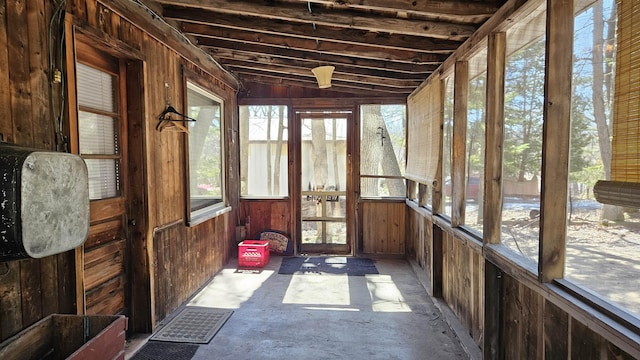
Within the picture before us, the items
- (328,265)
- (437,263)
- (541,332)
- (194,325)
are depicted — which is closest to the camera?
(541,332)

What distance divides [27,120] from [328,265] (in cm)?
370

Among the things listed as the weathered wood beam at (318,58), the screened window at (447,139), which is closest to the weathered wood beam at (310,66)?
the weathered wood beam at (318,58)

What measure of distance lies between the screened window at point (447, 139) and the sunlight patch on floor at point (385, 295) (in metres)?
1.00

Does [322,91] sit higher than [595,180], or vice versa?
[322,91]

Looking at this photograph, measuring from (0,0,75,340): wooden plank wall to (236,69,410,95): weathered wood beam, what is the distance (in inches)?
124

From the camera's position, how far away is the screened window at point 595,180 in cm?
122

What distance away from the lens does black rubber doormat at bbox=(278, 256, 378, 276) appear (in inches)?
174

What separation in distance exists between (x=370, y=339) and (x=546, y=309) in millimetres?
1371

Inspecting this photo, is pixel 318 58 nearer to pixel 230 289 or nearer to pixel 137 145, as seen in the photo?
pixel 137 145

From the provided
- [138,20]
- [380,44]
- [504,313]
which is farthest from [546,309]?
[138,20]

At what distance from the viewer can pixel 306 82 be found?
4.89 metres

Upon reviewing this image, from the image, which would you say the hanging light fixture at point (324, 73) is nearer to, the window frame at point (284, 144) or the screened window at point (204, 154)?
the screened window at point (204, 154)

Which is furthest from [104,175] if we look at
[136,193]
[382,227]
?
[382,227]

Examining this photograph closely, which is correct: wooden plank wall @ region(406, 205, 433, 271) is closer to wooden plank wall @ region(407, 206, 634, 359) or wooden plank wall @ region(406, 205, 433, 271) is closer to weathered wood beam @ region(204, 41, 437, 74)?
wooden plank wall @ region(407, 206, 634, 359)
